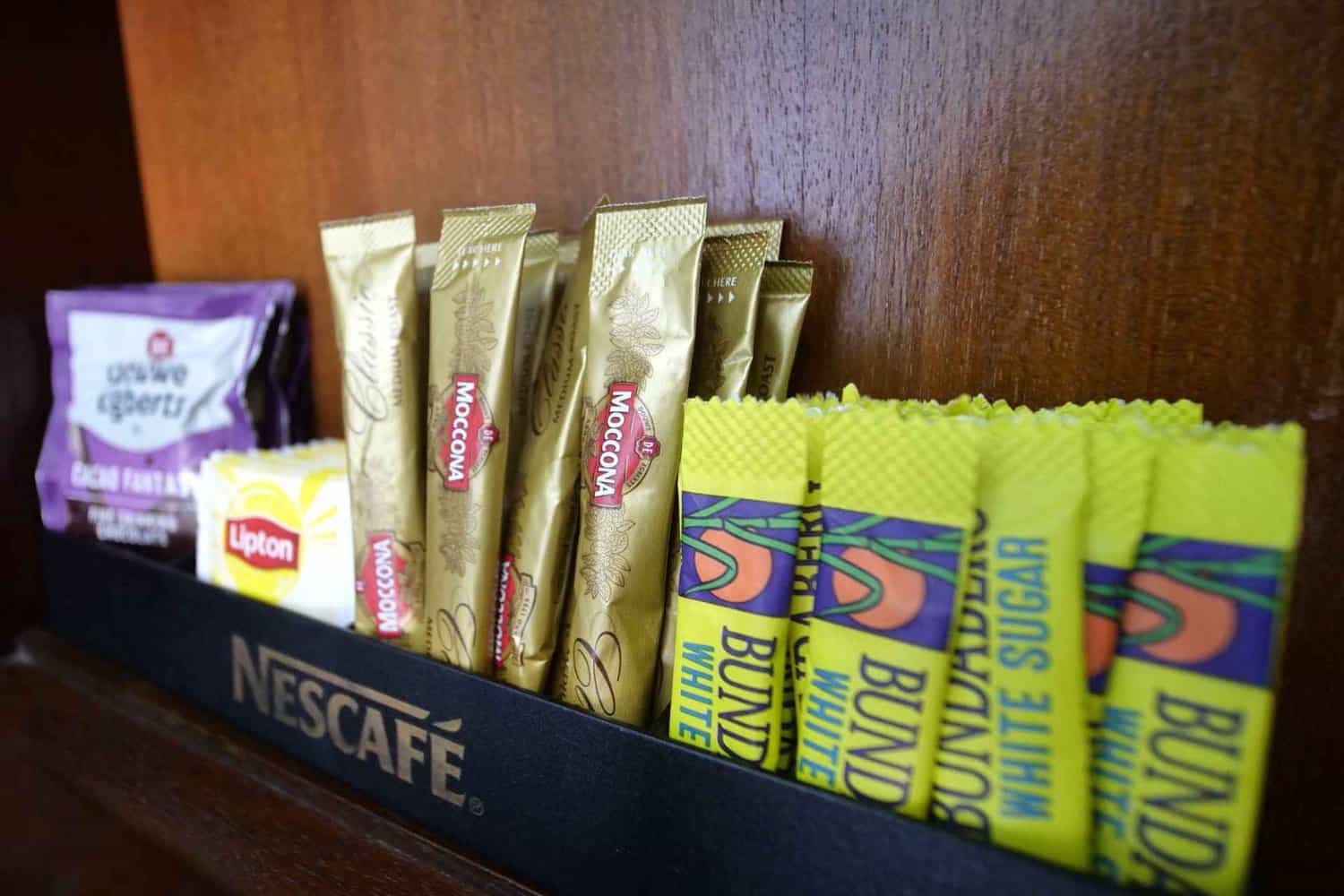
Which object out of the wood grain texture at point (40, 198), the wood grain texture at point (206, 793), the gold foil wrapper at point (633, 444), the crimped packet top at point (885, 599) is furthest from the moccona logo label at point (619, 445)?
the wood grain texture at point (40, 198)

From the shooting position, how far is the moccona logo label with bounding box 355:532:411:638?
20.6 inches

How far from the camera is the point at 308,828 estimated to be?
0.50 m

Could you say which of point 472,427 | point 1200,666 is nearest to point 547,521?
point 472,427

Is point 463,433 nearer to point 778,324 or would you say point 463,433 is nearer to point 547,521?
point 547,521

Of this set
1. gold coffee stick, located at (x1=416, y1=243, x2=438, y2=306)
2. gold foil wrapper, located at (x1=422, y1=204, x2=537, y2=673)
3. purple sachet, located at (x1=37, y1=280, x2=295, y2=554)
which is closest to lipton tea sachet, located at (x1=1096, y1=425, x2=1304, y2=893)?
gold foil wrapper, located at (x1=422, y1=204, x2=537, y2=673)

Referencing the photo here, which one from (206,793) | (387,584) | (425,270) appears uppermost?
(425,270)

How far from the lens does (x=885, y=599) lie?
325 mm

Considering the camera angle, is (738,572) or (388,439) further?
(388,439)

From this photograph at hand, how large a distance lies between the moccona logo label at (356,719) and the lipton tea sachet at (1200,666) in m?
0.36

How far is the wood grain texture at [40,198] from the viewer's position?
2.52ft

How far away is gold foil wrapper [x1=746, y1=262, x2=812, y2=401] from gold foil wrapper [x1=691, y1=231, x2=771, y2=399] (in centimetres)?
2

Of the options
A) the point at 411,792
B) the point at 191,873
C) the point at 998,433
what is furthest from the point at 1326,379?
the point at 191,873

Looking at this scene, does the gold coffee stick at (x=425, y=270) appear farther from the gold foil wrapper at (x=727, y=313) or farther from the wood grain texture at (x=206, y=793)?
the wood grain texture at (x=206, y=793)

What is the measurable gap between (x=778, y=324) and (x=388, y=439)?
11.4 inches
